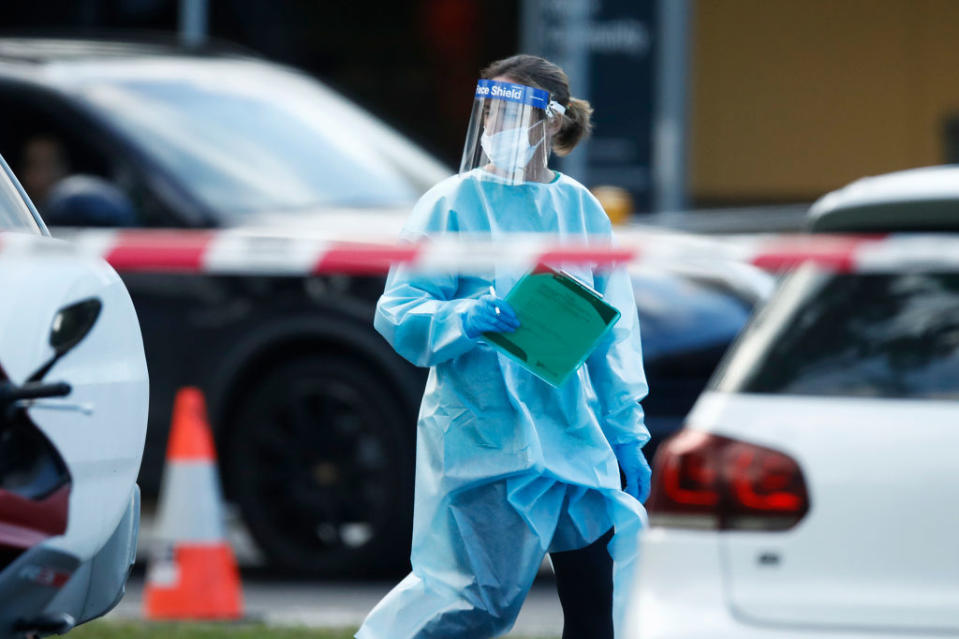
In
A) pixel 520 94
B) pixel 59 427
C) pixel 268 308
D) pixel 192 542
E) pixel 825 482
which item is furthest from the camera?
pixel 268 308

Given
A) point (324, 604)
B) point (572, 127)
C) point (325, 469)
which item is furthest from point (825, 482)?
point (325, 469)

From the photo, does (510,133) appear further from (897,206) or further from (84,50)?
(84,50)

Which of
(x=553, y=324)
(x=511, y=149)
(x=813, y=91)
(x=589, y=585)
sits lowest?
(x=813, y=91)

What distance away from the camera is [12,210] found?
4188mm

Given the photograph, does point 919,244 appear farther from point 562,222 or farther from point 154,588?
point 154,588

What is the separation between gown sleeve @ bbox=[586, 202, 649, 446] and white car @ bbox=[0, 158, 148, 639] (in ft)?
3.34

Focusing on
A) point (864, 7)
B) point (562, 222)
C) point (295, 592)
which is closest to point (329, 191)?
point (295, 592)

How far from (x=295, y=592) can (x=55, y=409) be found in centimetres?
376

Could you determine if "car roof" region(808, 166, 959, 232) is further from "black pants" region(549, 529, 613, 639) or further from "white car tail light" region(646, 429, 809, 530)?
"black pants" region(549, 529, 613, 639)

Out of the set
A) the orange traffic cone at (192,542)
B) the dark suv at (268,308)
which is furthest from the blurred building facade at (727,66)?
the orange traffic cone at (192,542)

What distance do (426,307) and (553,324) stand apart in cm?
27

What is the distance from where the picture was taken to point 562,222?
4.35m

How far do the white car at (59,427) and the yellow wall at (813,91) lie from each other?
1346 cm

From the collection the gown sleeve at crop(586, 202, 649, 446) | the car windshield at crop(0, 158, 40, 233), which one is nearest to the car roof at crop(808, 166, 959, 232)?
the gown sleeve at crop(586, 202, 649, 446)
